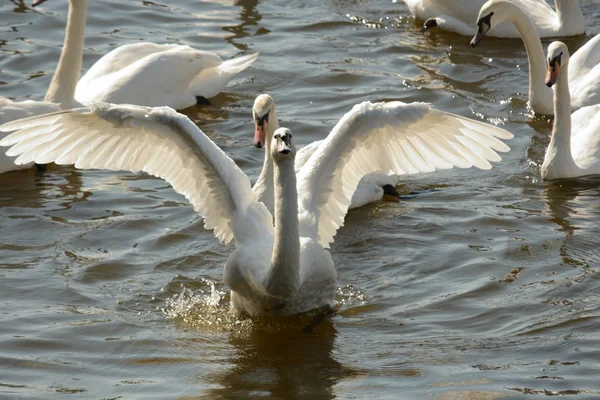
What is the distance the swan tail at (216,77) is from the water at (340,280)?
0.20 m

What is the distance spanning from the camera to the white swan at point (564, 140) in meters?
9.77

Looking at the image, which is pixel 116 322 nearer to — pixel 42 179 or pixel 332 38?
pixel 42 179

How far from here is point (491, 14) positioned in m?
12.2

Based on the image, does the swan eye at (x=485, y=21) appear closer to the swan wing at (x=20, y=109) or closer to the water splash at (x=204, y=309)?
the swan wing at (x=20, y=109)

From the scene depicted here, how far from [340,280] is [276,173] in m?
1.46

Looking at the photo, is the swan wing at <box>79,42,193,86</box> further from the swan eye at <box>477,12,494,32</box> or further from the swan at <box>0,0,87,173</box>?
the swan eye at <box>477,12,494,32</box>

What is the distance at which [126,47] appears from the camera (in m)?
12.0

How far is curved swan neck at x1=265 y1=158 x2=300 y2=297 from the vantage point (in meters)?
6.92

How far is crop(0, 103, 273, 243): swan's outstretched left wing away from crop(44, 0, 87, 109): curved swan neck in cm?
332

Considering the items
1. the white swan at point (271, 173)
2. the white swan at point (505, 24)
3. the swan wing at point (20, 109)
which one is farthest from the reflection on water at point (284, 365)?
the white swan at point (505, 24)

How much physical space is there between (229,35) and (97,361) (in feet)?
25.2

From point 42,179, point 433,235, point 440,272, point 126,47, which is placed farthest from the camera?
point 126,47

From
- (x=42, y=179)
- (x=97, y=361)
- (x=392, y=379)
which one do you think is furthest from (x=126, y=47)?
(x=392, y=379)

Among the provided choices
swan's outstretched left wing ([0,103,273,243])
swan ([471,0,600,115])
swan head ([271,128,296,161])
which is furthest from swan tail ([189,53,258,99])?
swan head ([271,128,296,161])
